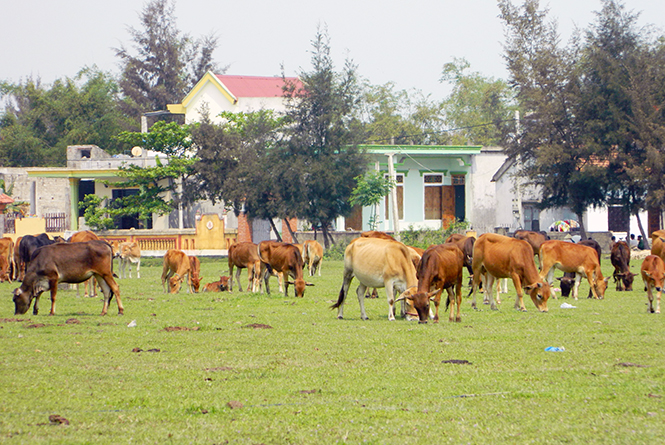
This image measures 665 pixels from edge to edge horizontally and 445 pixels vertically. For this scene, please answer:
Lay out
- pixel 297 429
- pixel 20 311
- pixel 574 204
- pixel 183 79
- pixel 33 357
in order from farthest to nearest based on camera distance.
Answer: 1. pixel 183 79
2. pixel 574 204
3. pixel 20 311
4. pixel 33 357
5. pixel 297 429

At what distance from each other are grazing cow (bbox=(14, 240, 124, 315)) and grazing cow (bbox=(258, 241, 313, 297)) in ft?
19.1

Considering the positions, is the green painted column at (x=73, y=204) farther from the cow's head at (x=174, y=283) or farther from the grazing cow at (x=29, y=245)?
the cow's head at (x=174, y=283)

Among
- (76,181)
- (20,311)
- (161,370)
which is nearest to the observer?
(161,370)

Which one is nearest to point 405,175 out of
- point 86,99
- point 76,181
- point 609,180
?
point 609,180

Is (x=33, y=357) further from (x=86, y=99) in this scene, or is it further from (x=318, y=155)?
(x=86, y=99)

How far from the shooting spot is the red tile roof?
54469mm

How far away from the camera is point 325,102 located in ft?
128

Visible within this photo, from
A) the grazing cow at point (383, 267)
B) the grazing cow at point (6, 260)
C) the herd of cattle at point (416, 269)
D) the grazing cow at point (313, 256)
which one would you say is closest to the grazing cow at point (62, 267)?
the herd of cattle at point (416, 269)

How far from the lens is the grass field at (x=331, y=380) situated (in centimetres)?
577

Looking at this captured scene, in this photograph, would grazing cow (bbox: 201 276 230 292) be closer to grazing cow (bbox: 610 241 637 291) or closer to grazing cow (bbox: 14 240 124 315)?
grazing cow (bbox: 14 240 124 315)

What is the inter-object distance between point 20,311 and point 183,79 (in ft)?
194

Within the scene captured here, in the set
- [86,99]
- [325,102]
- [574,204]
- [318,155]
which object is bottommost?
[574,204]

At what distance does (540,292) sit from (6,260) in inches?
786

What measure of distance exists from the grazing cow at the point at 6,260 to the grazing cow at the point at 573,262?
60.0 ft
